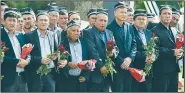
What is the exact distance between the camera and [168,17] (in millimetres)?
10703

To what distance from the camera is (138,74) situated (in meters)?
10.6

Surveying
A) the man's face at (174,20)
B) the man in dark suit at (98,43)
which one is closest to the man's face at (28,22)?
the man in dark suit at (98,43)

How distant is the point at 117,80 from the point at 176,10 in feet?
4.87

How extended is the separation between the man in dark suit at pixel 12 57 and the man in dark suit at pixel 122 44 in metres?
1.43

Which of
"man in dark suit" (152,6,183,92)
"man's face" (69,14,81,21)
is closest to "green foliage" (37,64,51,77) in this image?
"man's face" (69,14,81,21)

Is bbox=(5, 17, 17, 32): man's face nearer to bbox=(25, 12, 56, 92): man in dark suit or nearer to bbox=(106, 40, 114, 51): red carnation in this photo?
bbox=(25, 12, 56, 92): man in dark suit

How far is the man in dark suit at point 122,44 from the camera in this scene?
1048 centimetres

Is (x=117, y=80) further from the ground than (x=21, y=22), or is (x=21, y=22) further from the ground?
(x=21, y=22)

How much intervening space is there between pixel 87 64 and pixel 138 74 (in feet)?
2.80

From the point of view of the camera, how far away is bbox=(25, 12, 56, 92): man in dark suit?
402 inches

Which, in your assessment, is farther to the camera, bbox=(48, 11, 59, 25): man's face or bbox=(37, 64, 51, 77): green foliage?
bbox=(48, 11, 59, 25): man's face

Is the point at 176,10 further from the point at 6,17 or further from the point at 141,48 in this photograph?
the point at 6,17

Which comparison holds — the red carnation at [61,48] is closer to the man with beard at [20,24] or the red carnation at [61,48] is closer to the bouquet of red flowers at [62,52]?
the bouquet of red flowers at [62,52]

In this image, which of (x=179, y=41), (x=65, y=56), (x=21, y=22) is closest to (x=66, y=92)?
(x=65, y=56)
